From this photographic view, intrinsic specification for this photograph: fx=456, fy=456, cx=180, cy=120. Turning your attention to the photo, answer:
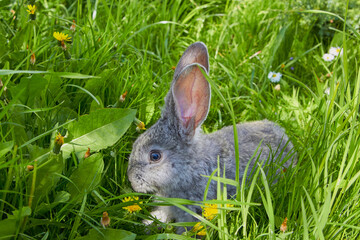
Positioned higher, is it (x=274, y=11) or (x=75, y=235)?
(x=274, y=11)

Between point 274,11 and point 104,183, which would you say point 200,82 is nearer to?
point 104,183

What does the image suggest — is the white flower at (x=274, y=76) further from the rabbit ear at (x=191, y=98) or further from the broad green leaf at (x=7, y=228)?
the broad green leaf at (x=7, y=228)

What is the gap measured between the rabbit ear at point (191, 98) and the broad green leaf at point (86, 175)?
0.84 metres

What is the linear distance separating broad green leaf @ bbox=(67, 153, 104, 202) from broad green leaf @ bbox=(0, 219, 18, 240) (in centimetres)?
45

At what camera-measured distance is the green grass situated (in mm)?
2453

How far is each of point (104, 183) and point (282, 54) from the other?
2.68m

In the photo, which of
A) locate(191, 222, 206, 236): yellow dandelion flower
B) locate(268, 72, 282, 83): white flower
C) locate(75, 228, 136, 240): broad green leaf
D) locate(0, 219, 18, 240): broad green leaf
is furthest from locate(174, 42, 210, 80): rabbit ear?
locate(0, 219, 18, 240): broad green leaf

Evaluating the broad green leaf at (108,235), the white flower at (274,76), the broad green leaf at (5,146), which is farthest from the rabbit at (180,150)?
the white flower at (274,76)

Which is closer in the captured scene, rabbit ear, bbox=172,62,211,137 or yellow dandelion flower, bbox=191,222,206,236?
yellow dandelion flower, bbox=191,222,206,236

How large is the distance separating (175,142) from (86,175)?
918 millimetres

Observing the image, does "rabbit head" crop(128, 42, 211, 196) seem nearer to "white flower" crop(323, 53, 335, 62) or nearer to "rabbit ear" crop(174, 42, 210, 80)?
"rabbit ear" crop(174, 42, 210, 80)

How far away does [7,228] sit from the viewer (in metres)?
2.21

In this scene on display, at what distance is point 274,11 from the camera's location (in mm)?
5242

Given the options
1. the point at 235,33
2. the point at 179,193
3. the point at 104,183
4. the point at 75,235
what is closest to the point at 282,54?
the point at 235,33
